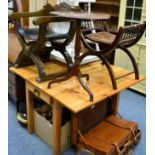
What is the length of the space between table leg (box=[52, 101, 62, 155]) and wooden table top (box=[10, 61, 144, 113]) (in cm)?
→ 12

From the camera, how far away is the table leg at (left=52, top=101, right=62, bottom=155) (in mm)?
1581

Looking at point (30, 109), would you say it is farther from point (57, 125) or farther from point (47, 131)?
point (57, 125)

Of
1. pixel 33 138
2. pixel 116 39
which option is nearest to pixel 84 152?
pixel 33 138

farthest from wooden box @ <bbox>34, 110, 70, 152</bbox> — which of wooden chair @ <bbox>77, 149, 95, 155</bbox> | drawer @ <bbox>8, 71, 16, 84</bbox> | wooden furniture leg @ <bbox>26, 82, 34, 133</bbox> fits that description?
drawer @ <bbox>8, 71, 16, 84</bbox>

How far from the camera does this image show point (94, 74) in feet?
6.32

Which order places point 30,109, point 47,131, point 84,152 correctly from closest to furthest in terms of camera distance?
point 84,152
point 47,131
point 30,109

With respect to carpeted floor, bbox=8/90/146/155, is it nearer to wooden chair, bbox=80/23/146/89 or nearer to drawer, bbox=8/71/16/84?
drawer, bbox=8/71/16/84

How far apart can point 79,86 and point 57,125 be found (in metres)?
0.34

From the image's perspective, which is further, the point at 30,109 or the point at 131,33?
the point at 30,109

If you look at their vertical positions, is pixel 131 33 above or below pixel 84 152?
above

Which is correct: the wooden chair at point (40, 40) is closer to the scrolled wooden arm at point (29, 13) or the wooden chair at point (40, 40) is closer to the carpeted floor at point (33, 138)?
the scrolled wooden arm at point (29, 13)

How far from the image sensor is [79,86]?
1679 millimetres

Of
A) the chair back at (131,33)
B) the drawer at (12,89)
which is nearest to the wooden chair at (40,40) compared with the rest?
the drawer at (12,89)
